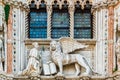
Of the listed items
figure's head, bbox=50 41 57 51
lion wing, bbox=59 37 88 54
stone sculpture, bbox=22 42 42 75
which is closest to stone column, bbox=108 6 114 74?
lion wing, bbox=59 37 88 54

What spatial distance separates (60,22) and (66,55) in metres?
1.54

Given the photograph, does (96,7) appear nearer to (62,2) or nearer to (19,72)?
(62,2)

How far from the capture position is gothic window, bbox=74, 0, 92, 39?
2112 centimetres

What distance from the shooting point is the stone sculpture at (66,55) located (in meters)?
20.0

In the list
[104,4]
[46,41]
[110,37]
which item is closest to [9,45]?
[46,41]

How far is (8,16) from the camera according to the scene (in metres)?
20.5

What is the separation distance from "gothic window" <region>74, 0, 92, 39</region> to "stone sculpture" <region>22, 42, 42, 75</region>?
5.34 ft

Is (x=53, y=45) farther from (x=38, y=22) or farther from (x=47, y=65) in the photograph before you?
(x=38, y=22)

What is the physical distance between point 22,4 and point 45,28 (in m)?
1.06

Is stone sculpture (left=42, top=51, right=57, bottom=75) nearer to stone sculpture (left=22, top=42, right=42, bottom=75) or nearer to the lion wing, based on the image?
stone sculpture (left=22, top=42, right=42, bottom=75)

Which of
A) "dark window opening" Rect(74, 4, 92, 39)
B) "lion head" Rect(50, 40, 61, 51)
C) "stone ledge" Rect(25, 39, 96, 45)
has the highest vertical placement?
"dark window opening" Rect(74, 4, 92, 39)

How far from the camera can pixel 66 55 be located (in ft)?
66.1

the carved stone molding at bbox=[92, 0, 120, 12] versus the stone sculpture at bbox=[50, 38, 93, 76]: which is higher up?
the carved stone molding at bbox=[92, 0, 120, 12]

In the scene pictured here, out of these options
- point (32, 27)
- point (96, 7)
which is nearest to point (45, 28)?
point (32, 27)
